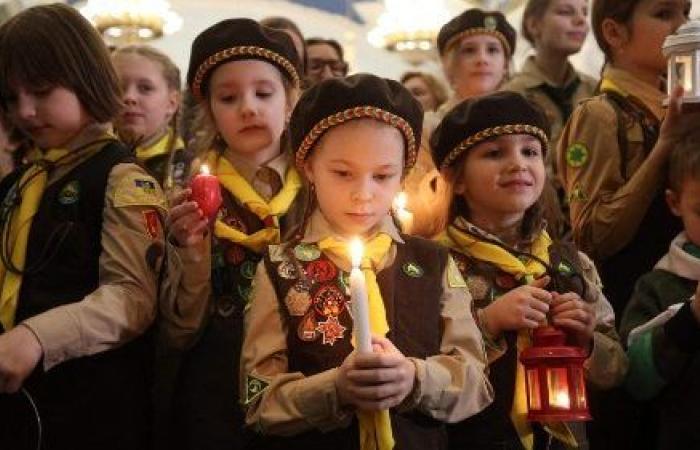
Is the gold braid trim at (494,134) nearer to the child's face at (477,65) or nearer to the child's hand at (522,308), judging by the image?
the child's hand at (522,308)

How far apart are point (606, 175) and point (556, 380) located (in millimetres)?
1027

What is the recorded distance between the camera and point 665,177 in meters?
3.36

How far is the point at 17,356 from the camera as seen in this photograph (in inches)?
100.0

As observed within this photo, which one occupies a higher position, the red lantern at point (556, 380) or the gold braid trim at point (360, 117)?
the gold braid trim at point (360, 117)

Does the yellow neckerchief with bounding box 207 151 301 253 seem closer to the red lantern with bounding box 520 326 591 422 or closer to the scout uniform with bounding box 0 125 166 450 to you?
the scout uniform with bounding box 0 125 166 450

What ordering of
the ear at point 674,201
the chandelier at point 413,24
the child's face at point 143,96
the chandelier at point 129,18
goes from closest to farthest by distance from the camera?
the ear at point 674,201 → the child's face at point 143,96 → the chandelier at point 129,18 → the chandelier at point 413,24

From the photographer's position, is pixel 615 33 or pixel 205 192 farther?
pixel 615 33

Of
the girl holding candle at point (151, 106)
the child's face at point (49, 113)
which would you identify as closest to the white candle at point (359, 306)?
the child's face at point (49, 113)

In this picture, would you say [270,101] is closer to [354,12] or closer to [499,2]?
[499,2]

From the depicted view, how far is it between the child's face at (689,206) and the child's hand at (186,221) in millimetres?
1454

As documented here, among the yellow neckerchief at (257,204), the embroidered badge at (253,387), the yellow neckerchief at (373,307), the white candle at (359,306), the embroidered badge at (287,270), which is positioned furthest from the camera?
the yellow neckerchief at (257,204)

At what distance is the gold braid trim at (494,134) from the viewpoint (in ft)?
10.1

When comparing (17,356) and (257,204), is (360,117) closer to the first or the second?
(257,204)

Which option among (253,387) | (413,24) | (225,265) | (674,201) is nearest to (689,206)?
(674,201)
